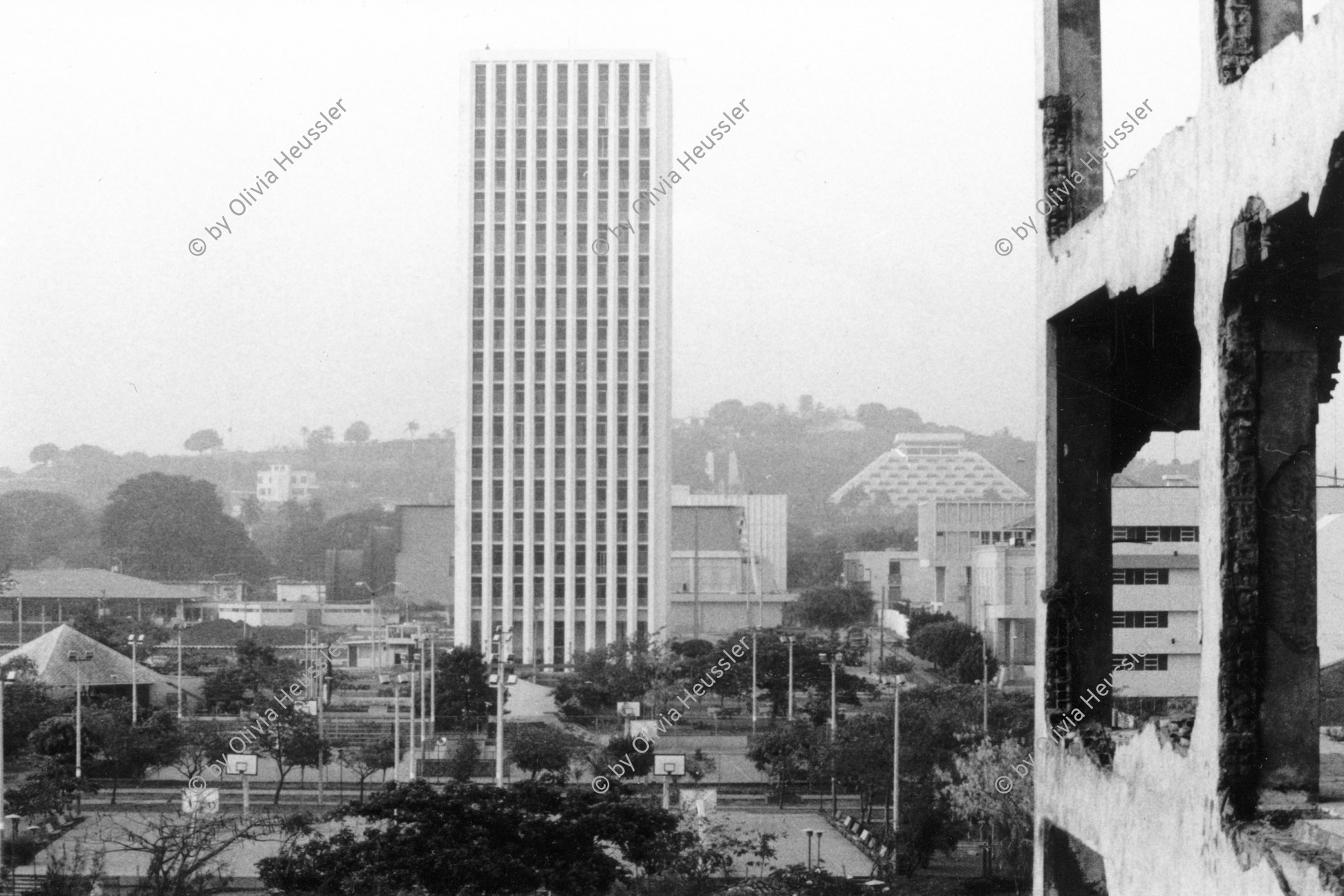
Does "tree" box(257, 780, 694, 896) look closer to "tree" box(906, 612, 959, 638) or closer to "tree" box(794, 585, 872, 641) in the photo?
"tree" box(906, 612, 959, 638)

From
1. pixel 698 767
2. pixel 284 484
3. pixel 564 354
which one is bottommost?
pixel 698 767

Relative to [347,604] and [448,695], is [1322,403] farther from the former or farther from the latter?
[347,604]

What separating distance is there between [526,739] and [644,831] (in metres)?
11.3

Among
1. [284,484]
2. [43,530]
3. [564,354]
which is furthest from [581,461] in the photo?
[284,484]

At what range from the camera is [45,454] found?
131500 millimetres

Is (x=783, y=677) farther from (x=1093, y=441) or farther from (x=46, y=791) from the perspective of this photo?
(x=1093, y=441)

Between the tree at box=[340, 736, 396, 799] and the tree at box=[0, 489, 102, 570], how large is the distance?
72939 mm

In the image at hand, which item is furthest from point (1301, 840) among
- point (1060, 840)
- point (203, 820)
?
point (203, 820)

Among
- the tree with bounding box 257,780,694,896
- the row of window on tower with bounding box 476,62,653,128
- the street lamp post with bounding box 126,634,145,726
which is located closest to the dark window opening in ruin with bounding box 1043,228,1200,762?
the tree with bounding box 257,780,694,896

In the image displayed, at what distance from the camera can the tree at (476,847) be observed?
15859mm

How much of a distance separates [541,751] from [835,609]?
123ft

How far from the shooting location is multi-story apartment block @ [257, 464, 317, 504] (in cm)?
14050

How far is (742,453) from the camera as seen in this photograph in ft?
495

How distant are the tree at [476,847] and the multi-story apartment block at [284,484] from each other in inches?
4815
